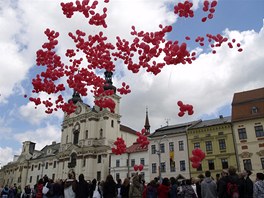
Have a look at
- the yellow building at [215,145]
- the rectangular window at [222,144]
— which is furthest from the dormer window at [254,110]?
the rectangular window at [222,144]

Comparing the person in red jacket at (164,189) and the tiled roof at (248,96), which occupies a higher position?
the tiled roof at (248,96)

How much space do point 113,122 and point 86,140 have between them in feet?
24.0

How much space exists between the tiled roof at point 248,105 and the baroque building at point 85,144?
24284 millimetres

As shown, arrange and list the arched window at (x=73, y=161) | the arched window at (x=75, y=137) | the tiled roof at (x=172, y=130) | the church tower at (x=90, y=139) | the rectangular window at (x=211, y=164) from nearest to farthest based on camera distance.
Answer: the rectangular window at (x=211, y=164) < the tiled roof at (x=172, y=130) < the church tower at (x=90, y=139) < the arched window at (x=73, y=161) < the arched window at (x=75, y=137)

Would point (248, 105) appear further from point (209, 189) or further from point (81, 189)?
point (81, 189)

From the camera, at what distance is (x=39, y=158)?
238 ft

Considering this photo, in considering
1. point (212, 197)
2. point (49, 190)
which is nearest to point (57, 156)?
point (49, 190)

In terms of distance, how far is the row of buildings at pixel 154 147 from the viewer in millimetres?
33875

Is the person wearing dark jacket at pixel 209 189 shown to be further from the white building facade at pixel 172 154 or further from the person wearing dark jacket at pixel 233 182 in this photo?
the white building facade at pixel 172 154

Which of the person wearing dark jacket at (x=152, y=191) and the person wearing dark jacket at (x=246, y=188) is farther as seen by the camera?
the person wearing dark jacket at (x=152, y=191)

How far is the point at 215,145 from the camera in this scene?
36.6 meters

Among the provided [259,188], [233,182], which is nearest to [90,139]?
[233,182]

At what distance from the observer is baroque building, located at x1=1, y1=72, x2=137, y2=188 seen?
182 ft

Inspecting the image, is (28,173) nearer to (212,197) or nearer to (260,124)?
(260,124)
